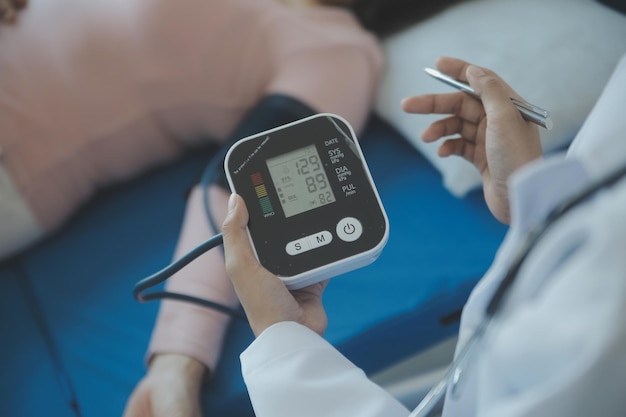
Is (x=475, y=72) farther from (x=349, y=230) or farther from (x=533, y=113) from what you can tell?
(x=349, y=230)

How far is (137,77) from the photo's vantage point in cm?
99

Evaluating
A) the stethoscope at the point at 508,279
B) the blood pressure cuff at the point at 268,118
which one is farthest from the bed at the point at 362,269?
the stethoscope at the point at 508,279

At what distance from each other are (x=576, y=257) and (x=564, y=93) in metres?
0.66

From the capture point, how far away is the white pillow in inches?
36.9

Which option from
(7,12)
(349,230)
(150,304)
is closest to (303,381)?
(349,230)

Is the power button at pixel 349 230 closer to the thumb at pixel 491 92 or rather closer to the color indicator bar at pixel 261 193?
the color indicator bar at pixel 261 193

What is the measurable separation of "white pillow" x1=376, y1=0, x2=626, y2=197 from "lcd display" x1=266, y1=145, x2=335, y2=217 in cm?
36

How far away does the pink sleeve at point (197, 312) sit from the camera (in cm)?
84

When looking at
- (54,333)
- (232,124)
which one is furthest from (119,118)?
(54,333)

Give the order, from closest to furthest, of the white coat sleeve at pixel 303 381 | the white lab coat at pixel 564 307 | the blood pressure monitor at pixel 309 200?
the white lab coat at pixel 564 307, the white coat sleeve at pixel 303 381, the blood pressure monitor at pixel 309 200

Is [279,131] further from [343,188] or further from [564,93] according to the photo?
[564,93]

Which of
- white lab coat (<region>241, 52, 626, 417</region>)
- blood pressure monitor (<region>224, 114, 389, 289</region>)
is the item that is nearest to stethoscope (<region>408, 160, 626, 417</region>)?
white lab coat (<region>241, 52, 626, 417</region>)

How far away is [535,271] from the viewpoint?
391mm

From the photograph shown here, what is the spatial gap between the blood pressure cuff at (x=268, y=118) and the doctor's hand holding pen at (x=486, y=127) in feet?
0.83
